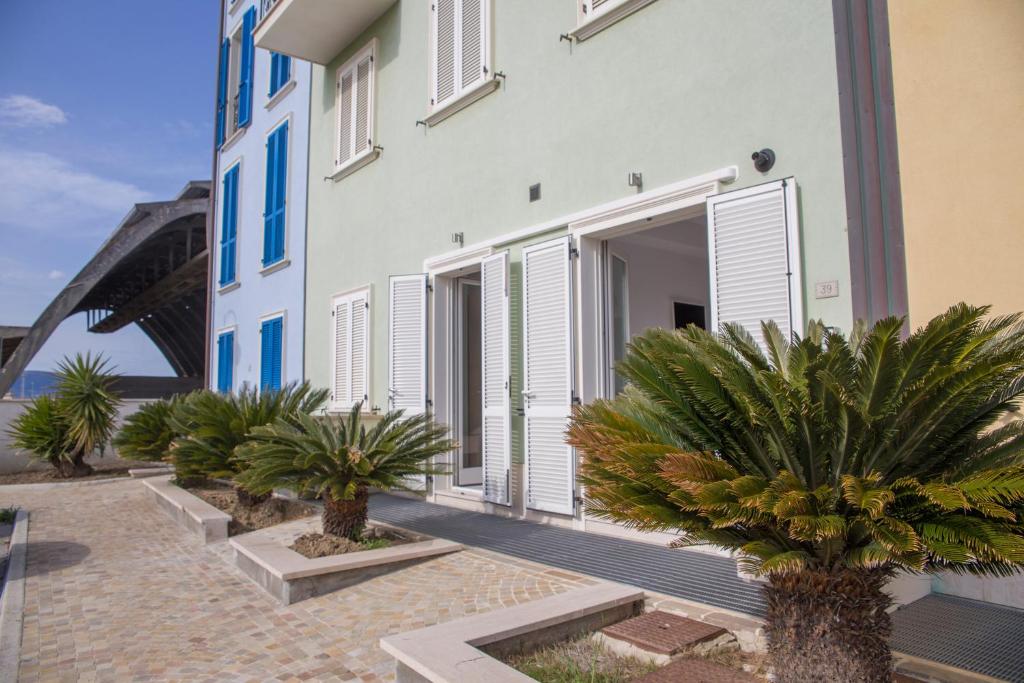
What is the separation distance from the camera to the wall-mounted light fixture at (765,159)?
14.9ft

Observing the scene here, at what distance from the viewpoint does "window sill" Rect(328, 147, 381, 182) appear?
901 cm

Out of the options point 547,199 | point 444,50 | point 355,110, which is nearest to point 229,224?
point 355,110

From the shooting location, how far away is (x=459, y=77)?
7492mm

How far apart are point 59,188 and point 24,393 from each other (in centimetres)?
490

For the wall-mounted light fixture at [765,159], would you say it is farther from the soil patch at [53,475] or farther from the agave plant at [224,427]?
the soil patch at [53,475]

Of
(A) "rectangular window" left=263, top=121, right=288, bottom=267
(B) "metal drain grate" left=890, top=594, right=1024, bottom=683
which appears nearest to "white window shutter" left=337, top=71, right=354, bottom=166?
(A) "rectangular window" left=263, top=121, right=288, bottom=267

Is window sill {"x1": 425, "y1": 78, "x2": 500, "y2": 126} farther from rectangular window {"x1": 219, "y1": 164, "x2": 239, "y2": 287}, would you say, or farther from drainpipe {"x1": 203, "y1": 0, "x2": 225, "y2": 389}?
drainpipe {"x1": 203, "y1": 0, "x2": 225, "y2": 389}

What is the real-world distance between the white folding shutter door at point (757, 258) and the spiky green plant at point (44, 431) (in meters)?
11.1

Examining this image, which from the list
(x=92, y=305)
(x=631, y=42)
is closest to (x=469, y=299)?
(x=631, y=42)

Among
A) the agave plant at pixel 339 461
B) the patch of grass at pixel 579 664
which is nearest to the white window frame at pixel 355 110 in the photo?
the agave plant at pixel 339 461

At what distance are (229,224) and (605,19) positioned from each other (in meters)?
10.5

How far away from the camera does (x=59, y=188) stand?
16.0m

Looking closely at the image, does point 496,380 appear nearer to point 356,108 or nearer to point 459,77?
point 459,77

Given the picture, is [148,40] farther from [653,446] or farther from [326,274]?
[653,446]
